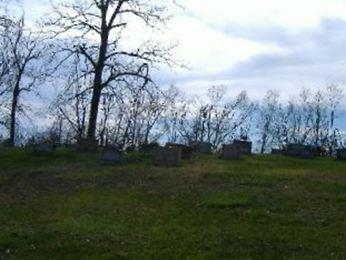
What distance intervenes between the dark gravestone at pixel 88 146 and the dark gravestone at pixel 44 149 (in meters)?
1.56

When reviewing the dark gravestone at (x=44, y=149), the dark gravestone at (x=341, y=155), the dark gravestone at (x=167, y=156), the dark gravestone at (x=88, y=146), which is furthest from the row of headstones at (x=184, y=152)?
the dark gravestone at (x=44, y=149)

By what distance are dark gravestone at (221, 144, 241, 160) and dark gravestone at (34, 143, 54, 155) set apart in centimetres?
824

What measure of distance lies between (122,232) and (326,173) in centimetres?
1257

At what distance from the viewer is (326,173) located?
81.5ft

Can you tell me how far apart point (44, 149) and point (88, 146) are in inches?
93.4

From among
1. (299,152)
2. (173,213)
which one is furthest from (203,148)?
(173,213)

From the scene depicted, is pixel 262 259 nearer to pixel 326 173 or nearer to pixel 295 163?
pixel 326 173

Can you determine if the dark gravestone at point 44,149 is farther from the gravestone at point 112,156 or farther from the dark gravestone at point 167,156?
the dark gravestone at point 167,156

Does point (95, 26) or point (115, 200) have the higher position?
point (95, 26)

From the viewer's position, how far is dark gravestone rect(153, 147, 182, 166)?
27.6 m

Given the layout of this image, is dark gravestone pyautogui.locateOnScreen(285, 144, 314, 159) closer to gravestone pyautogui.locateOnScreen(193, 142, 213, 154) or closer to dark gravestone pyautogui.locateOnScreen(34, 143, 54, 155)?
gravestone pyautogui.locateOnScreen(193, 142, 213, 154)

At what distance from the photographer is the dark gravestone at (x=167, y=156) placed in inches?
1086

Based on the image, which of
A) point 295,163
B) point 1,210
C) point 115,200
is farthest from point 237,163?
point 1,210

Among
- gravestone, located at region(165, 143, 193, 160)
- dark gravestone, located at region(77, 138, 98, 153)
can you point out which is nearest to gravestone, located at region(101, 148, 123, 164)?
gravestone, located at region(165, 143, 193, 160)
